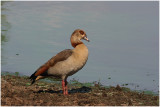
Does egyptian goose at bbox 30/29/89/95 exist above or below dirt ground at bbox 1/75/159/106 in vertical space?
above

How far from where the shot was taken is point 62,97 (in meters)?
9.06

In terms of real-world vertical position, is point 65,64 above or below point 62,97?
above

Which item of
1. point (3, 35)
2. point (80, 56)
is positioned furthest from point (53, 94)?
point (3, 35)

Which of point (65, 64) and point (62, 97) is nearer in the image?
point (62, 97)

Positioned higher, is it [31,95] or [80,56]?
[80,56]

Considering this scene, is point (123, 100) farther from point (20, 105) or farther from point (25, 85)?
point (25, 85)

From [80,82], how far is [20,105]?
4729 mm

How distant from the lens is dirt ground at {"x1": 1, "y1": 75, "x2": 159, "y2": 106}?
27.2 feet

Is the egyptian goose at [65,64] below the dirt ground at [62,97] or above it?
above

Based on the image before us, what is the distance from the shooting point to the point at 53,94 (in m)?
9.42

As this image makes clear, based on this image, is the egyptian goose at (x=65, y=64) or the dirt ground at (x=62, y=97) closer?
the dirt ground at (x=62, y=97)

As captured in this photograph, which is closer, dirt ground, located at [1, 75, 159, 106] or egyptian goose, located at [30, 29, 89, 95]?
dirt ground, located at [1, 75, 159, 106]

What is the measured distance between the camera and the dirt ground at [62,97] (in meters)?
8.30

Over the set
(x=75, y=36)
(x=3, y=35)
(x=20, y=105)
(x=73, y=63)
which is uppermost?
(x=3, y=35)
